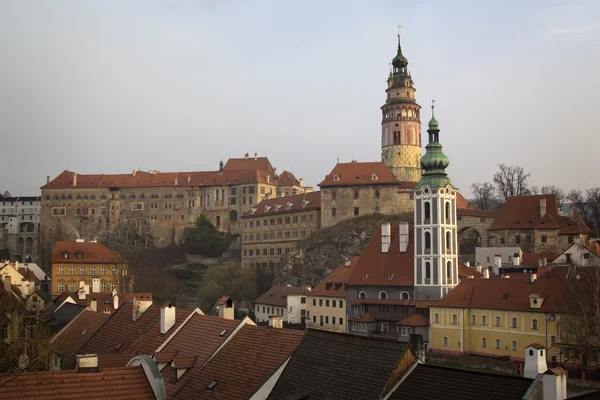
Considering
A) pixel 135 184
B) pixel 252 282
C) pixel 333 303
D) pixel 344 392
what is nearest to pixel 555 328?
pixel 333 303

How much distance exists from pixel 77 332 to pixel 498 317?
26.4 metres

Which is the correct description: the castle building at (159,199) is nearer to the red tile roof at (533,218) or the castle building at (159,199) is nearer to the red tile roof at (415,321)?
the red tile roof at (533,218)

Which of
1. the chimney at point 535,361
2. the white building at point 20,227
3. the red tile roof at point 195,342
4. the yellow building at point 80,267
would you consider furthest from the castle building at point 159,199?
the chimney at point 535,361

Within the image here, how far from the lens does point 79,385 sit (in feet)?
51.3

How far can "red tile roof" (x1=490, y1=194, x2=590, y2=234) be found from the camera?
68.2 m

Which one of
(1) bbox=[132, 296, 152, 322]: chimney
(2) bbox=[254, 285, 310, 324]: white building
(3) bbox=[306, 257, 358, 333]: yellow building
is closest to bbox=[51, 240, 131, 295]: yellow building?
(2) bbox=[254, 285, 310, 324]: white building

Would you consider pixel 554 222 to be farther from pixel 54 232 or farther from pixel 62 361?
pixel 54 232

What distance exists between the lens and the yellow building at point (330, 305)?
6128cm

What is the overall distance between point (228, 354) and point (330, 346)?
347 centimetres

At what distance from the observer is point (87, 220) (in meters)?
116

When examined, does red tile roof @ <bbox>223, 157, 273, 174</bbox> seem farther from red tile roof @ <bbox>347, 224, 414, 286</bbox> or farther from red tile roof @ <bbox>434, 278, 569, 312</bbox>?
red tile roof @ <bbox>434, 278, 569, 312</bbox>

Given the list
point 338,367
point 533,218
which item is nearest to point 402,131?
point 533,218

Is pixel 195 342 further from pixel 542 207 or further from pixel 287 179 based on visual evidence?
pixel 287 179

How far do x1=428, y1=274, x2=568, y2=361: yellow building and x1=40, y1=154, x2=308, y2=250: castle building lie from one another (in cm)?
5980
